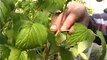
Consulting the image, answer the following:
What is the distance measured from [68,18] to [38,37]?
146 millimetres

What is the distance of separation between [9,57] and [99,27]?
76cm

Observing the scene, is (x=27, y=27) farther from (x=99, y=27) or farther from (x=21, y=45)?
(x=99, y=27)

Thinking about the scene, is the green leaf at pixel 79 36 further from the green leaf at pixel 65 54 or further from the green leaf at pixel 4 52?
the green leaf at pixel 4 52

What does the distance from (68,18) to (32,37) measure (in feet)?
0.49

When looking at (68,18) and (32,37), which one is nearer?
(32,37)

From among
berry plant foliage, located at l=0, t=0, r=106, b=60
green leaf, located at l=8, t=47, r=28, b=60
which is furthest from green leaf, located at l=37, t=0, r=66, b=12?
green leaf, located at l=8, t=47, r=28, b=60

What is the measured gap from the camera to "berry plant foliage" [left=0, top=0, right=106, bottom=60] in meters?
0.59

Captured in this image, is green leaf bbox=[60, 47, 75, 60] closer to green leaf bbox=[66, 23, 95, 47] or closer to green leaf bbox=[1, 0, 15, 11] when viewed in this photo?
green leaf bbox=[66, 23, 95, 47]

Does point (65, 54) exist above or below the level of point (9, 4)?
below

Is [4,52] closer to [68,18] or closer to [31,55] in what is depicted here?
[31,55]

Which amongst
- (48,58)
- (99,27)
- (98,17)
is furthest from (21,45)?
(98,17)

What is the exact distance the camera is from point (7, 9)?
65 centimetres

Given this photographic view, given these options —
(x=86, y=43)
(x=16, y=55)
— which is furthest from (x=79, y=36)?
(x=16, y=55)

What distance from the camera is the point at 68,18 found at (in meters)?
0.71
